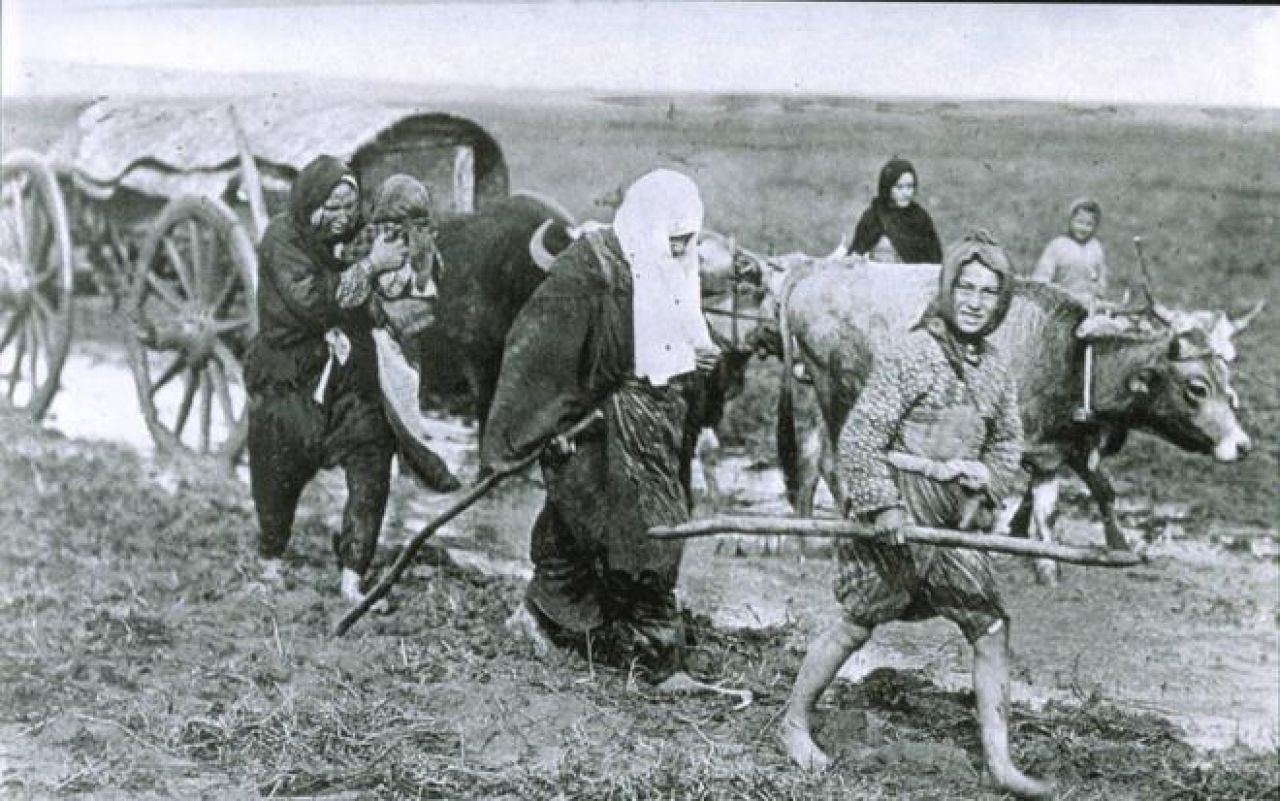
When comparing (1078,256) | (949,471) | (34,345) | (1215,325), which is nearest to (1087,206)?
(1078,256)

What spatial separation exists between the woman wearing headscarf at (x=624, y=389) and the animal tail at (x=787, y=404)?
407 millimetres

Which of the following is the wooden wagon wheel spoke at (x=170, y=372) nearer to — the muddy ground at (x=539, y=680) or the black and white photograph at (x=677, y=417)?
the black and white photograph at (x=677, y=417)

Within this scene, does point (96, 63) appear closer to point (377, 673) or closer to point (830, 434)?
point (377, 673)

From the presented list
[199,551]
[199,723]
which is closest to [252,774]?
[199,723]

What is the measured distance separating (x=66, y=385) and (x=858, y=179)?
4.14 meters

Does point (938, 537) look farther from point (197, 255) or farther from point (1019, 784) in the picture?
point (197, 255)

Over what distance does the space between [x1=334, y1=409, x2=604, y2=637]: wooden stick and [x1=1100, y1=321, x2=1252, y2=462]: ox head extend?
1820 millimetres

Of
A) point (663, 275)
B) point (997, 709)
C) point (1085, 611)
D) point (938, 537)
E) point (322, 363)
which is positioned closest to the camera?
point (938, 537)

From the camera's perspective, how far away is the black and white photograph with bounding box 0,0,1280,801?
16.3ft

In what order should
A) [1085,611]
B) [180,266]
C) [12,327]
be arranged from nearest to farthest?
[1085,611], [180,266], [12,327]

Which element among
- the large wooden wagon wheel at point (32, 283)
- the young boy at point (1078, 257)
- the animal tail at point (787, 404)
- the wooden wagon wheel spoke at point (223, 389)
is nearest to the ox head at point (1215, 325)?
the young boy at point (1078, 257)

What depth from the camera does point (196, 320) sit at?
682 centimetres

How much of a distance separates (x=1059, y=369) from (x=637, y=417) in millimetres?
1427

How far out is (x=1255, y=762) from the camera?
5.13 m
